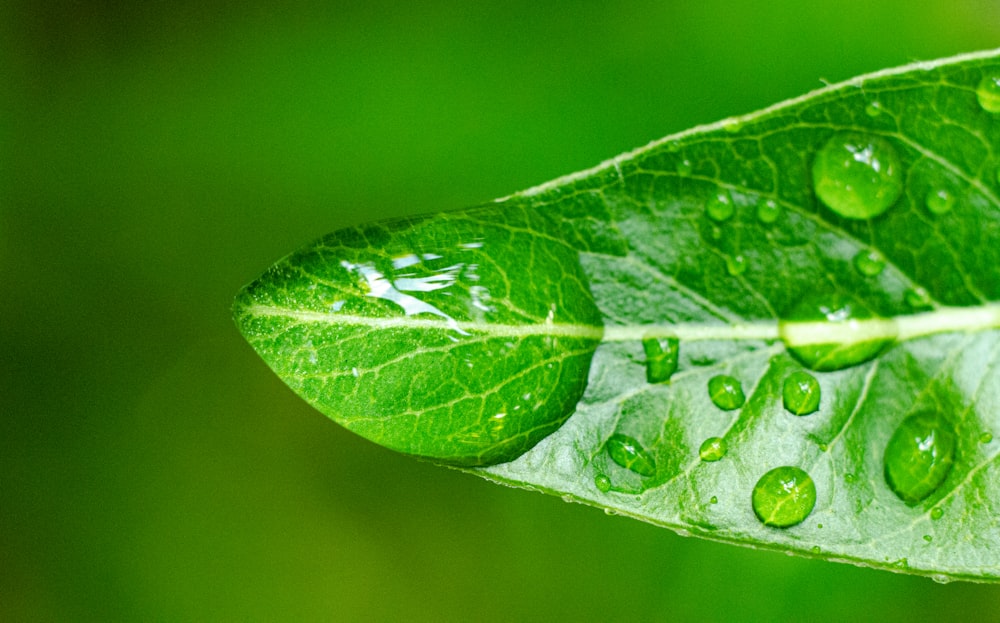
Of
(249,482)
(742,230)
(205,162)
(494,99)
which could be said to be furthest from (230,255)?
(742,230)

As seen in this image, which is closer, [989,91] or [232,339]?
[989,91]

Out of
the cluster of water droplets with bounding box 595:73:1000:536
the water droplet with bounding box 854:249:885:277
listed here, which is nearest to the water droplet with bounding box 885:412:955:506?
the cluster of water droplets with bounding box 595:73:1000:536

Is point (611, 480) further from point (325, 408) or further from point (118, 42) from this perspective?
point (118, 42)

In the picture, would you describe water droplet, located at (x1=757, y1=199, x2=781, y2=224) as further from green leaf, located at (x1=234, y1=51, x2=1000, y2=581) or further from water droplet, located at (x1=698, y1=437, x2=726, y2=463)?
water droplet, located at (x1=698, y1=437, x2=726, y2=463)

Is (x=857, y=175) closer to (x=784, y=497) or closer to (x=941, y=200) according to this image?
(x=941, y=200)

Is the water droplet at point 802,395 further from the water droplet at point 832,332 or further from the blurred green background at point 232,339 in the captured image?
the blurred green background at point 232,339

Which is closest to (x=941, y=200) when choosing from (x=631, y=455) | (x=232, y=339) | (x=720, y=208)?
(x=720, y=208)
